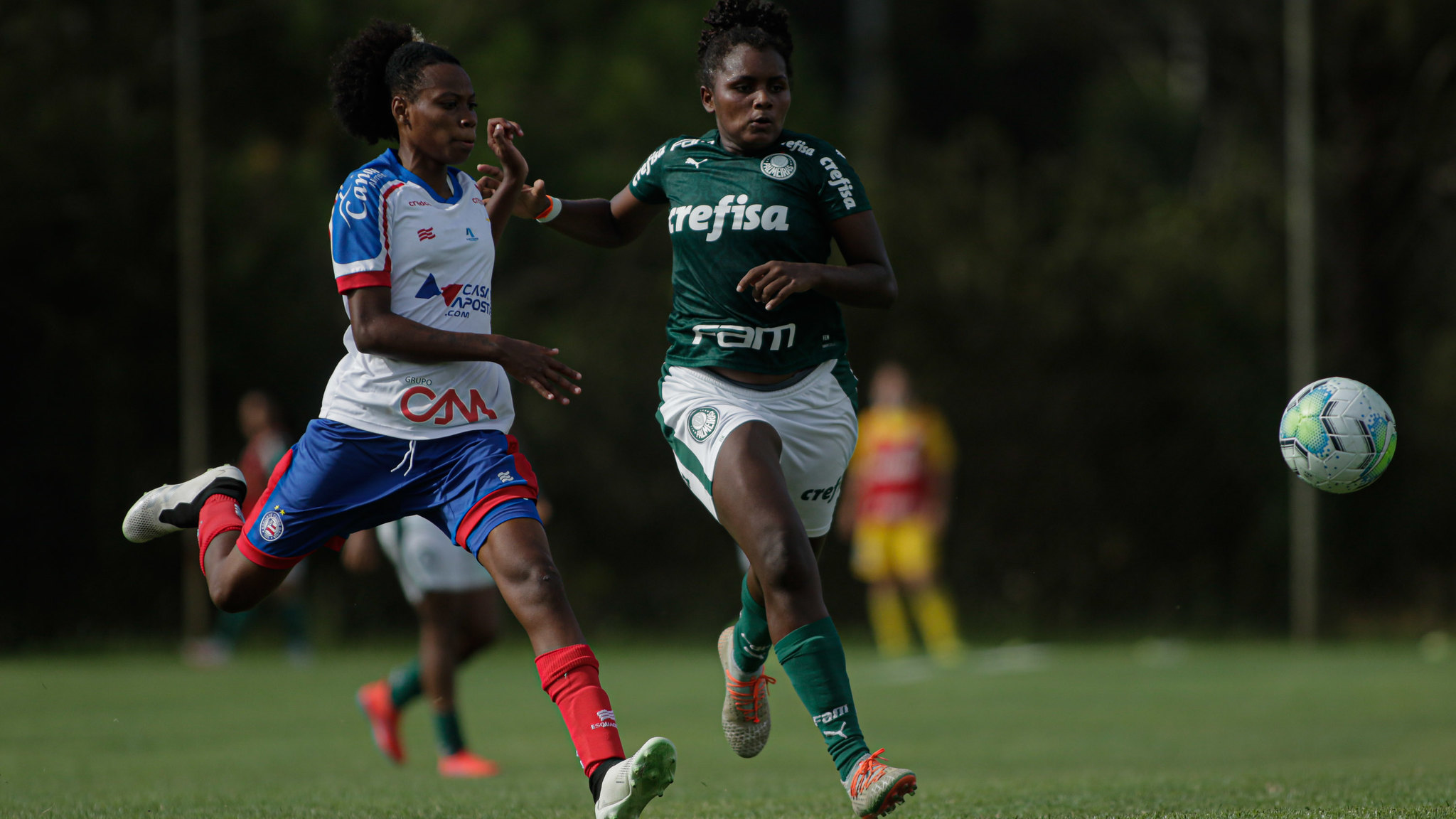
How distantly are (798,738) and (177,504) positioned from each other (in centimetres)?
450

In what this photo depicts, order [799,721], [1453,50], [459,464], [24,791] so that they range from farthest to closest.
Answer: [1453,50]
[799,721]
[24,791]
[459,464]

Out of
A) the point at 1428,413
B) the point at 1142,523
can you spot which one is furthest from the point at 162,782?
the point at 1428,413

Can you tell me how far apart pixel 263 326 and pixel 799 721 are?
878 cm

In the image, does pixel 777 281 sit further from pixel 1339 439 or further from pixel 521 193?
pixel 1339 439

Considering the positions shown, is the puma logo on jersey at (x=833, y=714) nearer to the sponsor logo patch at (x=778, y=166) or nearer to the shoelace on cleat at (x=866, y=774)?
the shoelace on cleat at (x=866, y=774)

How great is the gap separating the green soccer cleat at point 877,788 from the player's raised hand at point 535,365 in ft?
4.50

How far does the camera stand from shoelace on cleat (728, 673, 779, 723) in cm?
568

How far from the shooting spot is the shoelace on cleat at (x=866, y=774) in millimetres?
4395

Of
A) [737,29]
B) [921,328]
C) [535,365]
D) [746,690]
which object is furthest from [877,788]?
[921,328]

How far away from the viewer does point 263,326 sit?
16.2 metres

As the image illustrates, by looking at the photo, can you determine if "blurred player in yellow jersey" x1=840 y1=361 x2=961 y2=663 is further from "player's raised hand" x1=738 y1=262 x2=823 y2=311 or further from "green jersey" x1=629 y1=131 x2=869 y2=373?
"player's raised hand" x1=738 y1=262 x2=823 y2=311

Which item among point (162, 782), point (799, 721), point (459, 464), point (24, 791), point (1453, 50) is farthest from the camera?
point (1453, 50)

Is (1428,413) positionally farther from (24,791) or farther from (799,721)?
(24,791)

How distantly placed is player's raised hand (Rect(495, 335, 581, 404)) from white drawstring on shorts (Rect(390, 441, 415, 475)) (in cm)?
44
